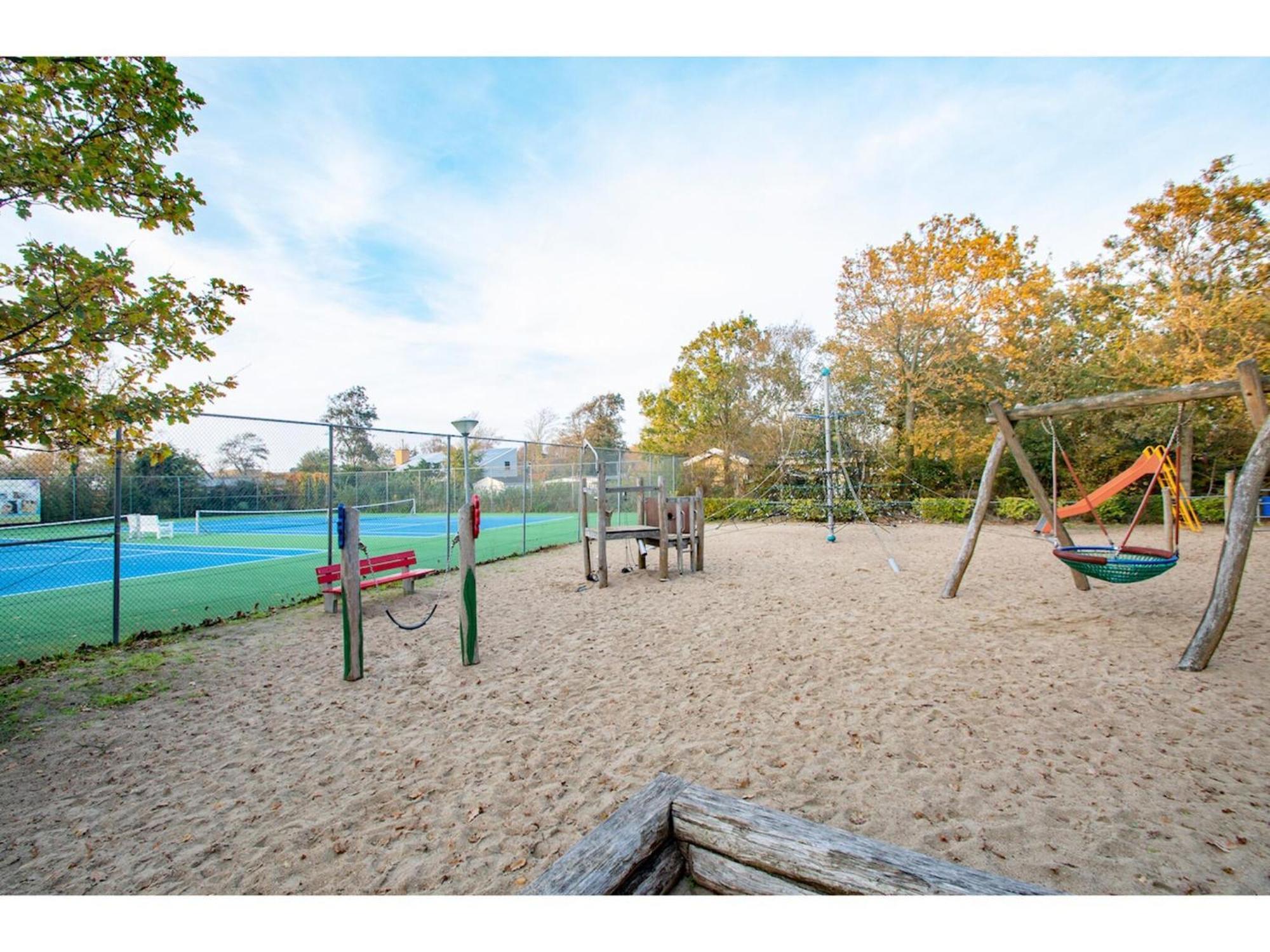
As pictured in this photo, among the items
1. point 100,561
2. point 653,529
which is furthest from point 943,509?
point 100,561

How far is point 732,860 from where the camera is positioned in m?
1.68

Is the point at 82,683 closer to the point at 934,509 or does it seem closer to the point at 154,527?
the point at 154,527

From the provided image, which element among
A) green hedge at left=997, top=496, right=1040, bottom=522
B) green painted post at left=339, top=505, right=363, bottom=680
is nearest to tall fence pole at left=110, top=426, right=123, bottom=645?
green painted post at left=339, top=505, right=363, bottom=680

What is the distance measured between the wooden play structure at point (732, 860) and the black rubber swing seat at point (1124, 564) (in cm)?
502

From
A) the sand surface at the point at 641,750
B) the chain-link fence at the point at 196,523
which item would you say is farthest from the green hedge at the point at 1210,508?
the chain-link fence at the point at 196,523

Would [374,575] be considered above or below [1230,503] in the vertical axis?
below

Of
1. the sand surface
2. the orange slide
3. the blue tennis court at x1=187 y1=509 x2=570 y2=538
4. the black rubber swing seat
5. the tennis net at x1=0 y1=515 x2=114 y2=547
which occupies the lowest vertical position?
the sand surface

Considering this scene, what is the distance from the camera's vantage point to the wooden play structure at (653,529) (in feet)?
25.7

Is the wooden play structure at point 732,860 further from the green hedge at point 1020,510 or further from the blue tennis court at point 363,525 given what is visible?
the green hedge at point 1020,510

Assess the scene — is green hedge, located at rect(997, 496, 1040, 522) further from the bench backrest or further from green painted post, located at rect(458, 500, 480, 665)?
green painted post, located at rect(458, 500, 480, 665)

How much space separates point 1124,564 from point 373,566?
801 cm

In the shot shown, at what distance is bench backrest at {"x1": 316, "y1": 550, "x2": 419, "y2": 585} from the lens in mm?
6332

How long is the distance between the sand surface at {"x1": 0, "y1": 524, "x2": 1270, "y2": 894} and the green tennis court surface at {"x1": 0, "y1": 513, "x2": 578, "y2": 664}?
136 cm

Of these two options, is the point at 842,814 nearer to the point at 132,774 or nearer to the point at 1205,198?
the point at 132,774
